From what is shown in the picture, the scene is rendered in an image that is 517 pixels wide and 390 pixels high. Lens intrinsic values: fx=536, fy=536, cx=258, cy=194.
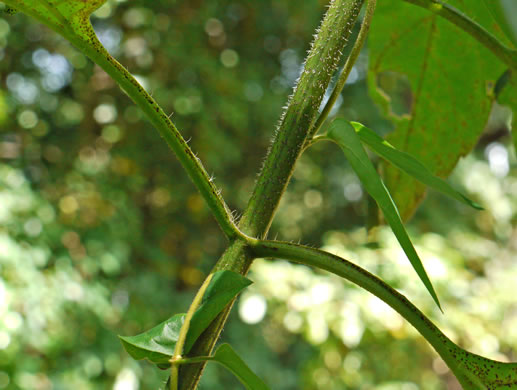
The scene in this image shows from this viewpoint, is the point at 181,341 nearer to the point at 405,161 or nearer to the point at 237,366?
the point at 237,366

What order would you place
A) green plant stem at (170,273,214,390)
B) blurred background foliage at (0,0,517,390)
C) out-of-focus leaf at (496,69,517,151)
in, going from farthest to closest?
blurred background foliage at (0,0,517,390) → out-of-focus leaf at (496,69,517,151) → green plant stem at (170,273,214,390)

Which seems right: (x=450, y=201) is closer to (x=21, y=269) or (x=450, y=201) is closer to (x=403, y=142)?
(x=21, y=269)

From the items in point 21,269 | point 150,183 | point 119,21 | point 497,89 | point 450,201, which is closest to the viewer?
point 497,89

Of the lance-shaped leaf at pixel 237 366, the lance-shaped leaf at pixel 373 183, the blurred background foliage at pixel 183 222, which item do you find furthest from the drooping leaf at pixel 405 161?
the blurred background foliage at pixel 183 222


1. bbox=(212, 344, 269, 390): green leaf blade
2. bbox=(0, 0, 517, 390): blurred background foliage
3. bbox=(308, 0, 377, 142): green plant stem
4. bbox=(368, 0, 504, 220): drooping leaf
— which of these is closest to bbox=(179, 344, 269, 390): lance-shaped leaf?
bbox=(212, 344, 269, 390): green leaf blade

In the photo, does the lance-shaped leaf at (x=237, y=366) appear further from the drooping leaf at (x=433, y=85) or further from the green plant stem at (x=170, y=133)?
the drooping leaf at (x=433, y=85)

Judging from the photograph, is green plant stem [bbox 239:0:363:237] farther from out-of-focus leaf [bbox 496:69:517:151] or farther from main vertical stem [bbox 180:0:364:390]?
out-of-focus leaf [bbox 496:69:517:151]

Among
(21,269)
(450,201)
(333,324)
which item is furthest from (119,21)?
(450,201)
